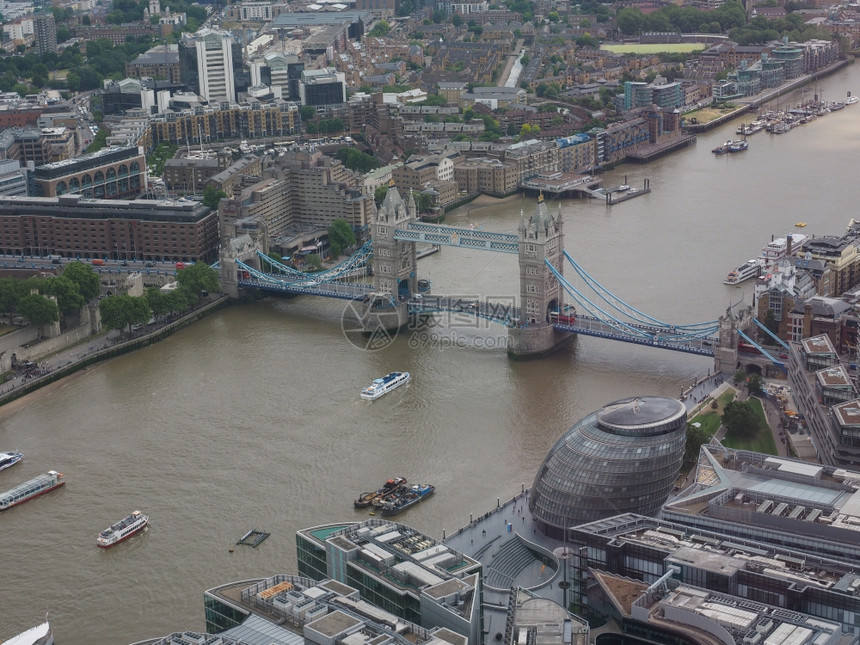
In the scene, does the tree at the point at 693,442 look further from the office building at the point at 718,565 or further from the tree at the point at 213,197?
the tree at the point at 213,197

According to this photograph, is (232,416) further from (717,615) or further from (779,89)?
(779,89)

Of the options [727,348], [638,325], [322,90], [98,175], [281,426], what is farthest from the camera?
[322,90]

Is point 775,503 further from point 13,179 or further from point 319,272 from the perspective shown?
point 13,179

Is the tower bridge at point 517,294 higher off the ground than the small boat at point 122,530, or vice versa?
the tower bridge at point 517,294

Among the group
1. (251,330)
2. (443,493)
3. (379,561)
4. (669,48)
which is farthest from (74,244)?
(669,48)

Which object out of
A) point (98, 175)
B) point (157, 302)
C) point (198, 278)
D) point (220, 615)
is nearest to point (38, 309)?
point (157, 302)

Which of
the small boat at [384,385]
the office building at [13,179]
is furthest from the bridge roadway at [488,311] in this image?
the office building at [13,179]
